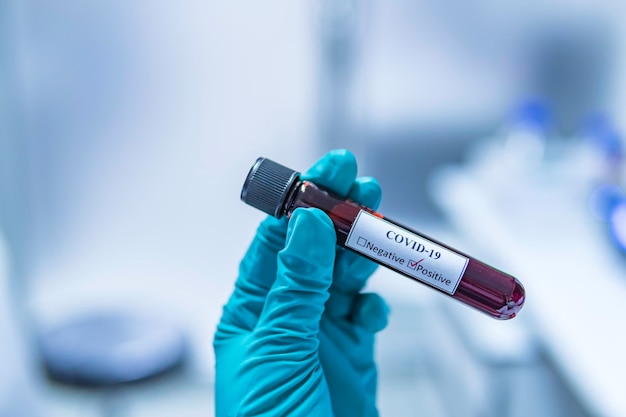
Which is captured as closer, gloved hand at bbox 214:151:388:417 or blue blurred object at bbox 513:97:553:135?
gloved hand at bbox 214:151:388:417

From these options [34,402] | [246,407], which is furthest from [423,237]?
[34,402]

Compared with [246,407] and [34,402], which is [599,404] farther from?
[34,402]

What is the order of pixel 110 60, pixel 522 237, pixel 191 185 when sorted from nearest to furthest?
1. pixel 522 237
2. pixel 110 60
3. pixel 191 185

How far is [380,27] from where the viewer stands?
71.8 inches

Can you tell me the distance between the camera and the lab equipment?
57 cm

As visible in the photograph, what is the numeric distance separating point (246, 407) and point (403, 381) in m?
1.44

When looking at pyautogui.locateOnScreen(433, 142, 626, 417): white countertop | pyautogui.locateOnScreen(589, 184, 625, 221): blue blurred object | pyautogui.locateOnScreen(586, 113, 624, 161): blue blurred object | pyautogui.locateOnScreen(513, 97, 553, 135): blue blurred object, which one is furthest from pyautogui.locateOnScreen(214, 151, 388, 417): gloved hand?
pyautogui.locateOnScreen(513, 97, 553, 135): blue blurred object

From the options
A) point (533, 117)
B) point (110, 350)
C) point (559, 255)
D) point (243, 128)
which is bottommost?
point (110, 350)

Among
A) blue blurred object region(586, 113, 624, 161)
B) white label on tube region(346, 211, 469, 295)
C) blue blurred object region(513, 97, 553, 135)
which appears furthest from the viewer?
blue blurred object region(513, 97, 553, 135)

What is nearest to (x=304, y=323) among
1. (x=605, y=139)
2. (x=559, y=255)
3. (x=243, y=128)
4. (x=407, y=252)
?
(x=407, y=252)

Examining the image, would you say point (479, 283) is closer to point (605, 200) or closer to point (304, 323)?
point (304, 323)

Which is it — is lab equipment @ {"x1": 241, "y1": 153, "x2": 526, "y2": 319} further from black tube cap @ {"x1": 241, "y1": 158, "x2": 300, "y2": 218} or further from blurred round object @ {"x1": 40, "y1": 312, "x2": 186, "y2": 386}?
blurred round object @ {"x1": 40, "y1": 312, "x2": 186, "y2": 386}

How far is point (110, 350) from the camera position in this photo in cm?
124

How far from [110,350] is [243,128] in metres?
0.85
